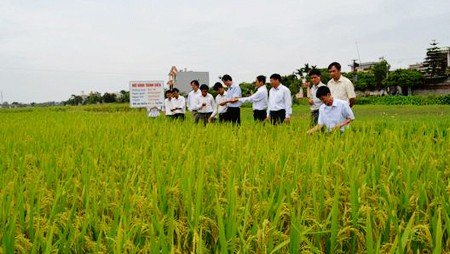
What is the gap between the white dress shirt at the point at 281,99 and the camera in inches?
246

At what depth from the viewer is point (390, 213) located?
A: 146 cm

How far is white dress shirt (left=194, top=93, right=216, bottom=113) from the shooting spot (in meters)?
7.94

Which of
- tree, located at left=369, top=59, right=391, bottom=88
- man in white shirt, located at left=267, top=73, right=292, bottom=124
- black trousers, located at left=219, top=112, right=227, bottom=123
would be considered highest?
tree, located at left=369, top=59, right=391, bottom=88

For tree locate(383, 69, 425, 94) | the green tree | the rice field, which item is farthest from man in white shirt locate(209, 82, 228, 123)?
the green tree

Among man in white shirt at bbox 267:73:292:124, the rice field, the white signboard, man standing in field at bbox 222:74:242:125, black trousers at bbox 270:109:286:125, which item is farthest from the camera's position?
the white signboard

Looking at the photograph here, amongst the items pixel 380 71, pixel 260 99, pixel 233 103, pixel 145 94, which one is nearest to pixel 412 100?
pixel 145 94

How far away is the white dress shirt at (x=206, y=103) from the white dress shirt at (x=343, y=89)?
9.92 feet

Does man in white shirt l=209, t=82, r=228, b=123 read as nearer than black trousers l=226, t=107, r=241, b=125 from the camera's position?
Yes

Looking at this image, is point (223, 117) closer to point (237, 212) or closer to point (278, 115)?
point (278, 115)

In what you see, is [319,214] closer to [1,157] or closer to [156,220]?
[156,220]

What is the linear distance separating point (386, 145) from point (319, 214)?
2.10m

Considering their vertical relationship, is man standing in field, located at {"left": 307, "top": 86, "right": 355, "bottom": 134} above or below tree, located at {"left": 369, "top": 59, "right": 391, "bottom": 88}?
below

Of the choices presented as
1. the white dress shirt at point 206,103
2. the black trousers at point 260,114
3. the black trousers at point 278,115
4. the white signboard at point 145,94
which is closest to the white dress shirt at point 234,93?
the black trousers at point 260,114

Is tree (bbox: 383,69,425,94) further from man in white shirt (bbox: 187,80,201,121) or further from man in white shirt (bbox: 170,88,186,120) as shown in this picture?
man in white shirt (bbox: 187,80,201,121)
